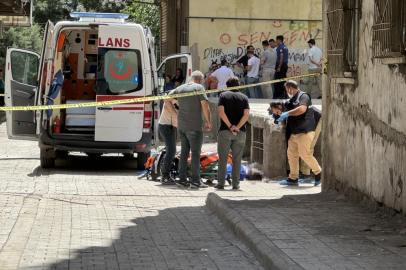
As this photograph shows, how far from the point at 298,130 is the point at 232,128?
4.28 ft

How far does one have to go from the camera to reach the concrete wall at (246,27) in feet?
92.3

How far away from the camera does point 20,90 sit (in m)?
15.6

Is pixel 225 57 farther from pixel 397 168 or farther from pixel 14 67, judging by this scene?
pixel 397 168

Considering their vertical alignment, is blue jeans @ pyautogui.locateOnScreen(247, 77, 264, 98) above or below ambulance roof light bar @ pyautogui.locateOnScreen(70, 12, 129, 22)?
below

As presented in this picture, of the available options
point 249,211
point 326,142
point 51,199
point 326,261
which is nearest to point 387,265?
point 326,261

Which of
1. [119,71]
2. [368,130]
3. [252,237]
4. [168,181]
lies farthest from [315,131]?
[252,237]

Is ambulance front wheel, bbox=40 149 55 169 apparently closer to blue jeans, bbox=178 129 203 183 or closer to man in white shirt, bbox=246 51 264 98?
blue jeans, bbox=178 129 203 183

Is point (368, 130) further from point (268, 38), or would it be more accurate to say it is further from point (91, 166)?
point (268, 38)

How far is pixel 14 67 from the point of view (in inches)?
614

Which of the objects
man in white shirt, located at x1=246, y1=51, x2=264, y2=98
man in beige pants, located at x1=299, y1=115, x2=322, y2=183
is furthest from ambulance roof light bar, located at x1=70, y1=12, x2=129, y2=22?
man in white shirt, located at x1=246, y1=51, x2=264, y2=98

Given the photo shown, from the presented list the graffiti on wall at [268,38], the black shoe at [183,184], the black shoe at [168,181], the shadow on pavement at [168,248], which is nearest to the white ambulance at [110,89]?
the black shoe at [168,181]

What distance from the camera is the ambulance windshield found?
585 inches

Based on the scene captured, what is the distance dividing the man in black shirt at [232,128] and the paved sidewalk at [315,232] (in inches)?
70.0

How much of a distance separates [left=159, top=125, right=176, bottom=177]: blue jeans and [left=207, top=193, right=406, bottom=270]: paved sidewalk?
264cm
